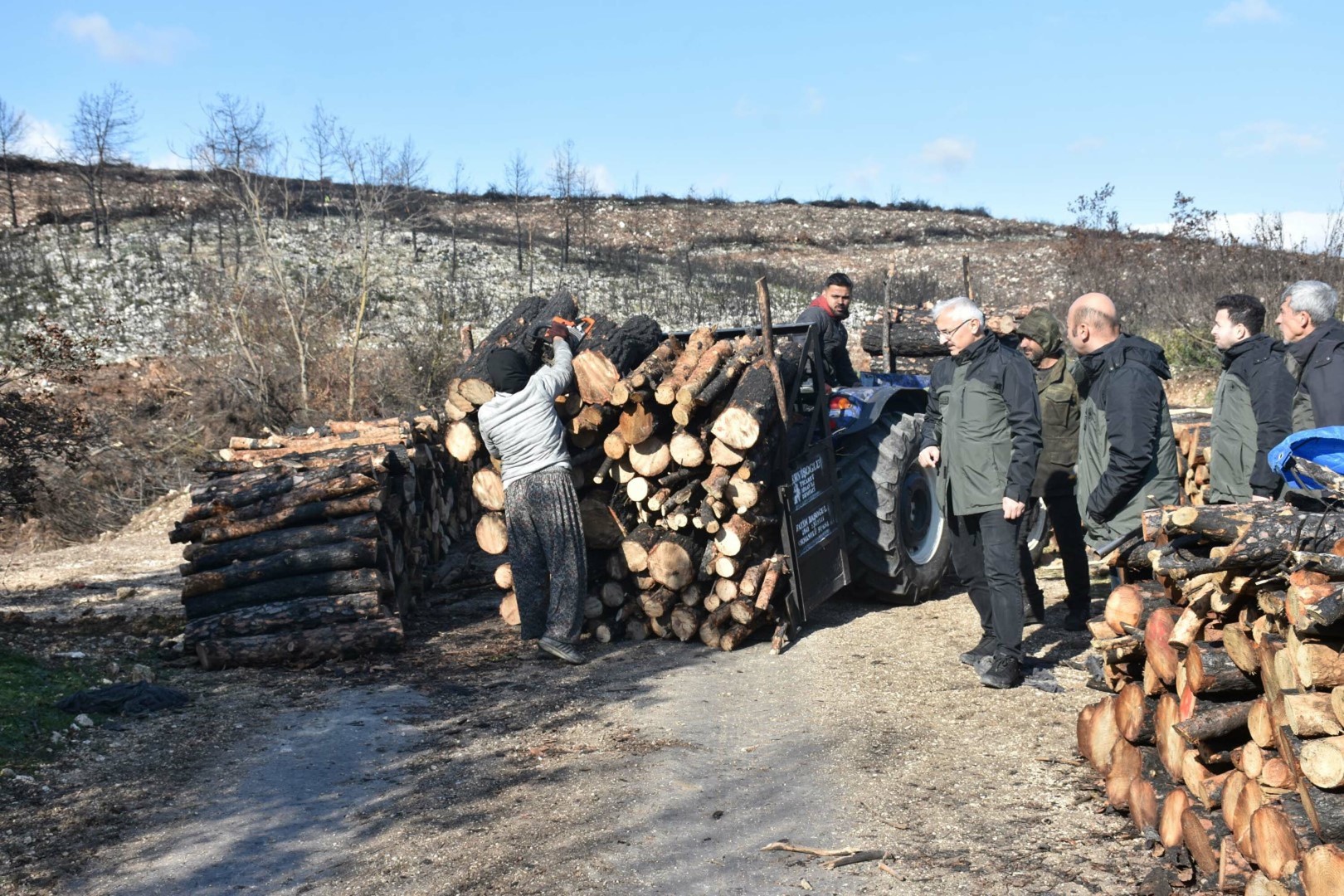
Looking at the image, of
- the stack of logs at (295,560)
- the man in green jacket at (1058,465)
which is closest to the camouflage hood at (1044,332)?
the man in green jacket at (1058,465)

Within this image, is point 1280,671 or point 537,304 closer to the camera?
point 1280,671

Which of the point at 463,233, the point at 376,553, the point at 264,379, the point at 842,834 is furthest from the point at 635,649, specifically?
the point at 463,233

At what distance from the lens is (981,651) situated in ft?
19.2

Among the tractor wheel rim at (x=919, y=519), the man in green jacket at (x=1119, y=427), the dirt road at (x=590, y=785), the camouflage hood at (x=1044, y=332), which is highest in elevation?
the camouflage hood at (x=1044, y=332)

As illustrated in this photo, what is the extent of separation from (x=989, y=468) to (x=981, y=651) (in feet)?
3.39

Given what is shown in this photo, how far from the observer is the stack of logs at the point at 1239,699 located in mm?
2746

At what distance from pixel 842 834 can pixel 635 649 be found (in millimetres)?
3004

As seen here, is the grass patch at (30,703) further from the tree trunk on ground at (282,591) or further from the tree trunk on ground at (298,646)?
the tree trunk on ground at (282,591)

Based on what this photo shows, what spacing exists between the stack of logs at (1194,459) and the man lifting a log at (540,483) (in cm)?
488

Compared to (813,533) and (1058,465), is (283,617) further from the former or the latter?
(1058,465)

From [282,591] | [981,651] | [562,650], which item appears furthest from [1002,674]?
[282,591]

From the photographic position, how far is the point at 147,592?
930 centimetres

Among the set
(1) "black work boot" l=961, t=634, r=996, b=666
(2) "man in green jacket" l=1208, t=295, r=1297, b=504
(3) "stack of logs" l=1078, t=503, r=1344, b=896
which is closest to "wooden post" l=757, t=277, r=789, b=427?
(1) "black work boot" l=961, t=634, r=996, b=666

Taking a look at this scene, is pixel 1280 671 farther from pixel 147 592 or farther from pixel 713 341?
pixel 147 592
